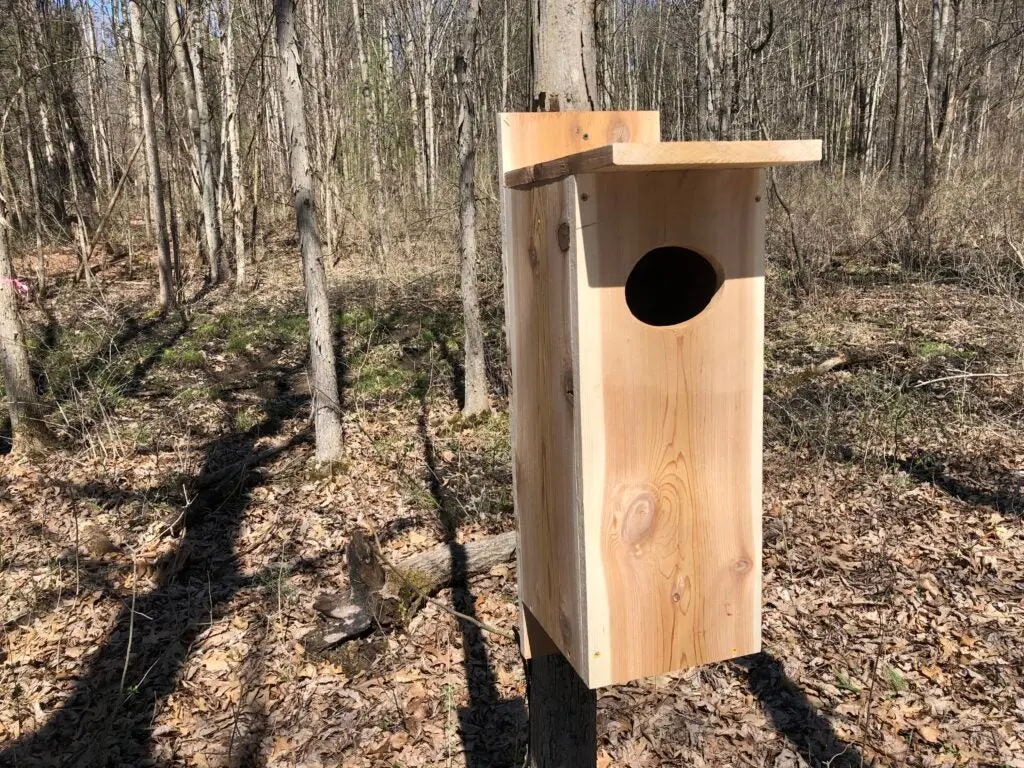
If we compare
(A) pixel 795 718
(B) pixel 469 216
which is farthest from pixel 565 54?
(B) pixel 469 216

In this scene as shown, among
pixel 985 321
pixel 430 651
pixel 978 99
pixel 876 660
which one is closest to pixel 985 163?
pixel 985 321

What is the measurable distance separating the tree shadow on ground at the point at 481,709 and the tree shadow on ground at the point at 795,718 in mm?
1165

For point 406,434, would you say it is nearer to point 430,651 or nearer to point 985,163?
point 430,651

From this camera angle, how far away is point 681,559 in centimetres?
174

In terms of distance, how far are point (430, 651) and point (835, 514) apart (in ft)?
9.01

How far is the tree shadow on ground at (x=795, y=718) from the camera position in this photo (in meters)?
3.18

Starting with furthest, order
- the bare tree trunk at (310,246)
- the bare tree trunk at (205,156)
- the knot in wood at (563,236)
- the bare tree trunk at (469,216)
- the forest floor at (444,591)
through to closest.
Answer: the bare tree trunk at (205,156) < the bare tree trunk at (469,216) < the bare tree trunk at (310,246) < the forest floor at (444,591) < the knot in wood at (563,236)

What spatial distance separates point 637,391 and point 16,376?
6432mm

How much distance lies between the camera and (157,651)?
13.4ft

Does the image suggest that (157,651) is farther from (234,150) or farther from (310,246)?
(234,150)

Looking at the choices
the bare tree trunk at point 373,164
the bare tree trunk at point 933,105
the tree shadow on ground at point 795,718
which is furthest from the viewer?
the bare tree trunk at point 373,164

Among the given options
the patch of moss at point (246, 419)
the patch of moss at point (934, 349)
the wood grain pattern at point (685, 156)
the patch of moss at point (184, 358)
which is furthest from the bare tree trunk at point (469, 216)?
the wood grain pattern at point (685, 156)

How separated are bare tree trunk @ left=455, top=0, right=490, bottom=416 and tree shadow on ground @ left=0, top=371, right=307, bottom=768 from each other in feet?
6.84

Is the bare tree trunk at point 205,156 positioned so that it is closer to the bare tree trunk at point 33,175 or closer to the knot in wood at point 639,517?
the bare tree trunk at point 33,175
